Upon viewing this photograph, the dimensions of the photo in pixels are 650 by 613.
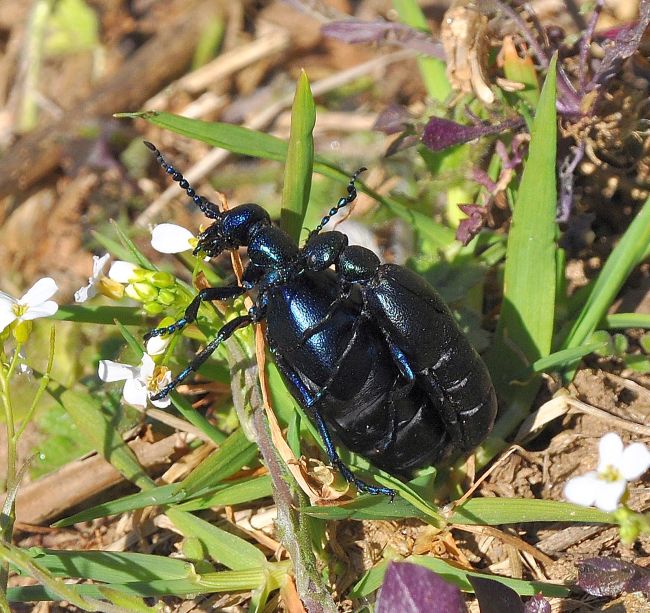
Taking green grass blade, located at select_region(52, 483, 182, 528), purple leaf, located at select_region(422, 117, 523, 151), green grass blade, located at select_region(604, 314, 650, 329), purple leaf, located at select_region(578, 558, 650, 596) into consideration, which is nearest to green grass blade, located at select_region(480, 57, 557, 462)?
green grass blade, located at select_region(604, 314, 650, 329)

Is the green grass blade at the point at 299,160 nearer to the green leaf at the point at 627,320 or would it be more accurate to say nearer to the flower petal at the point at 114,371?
the flower petal at the point at 114,371

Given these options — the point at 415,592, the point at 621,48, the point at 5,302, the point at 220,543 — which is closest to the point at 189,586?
the point at 220,543

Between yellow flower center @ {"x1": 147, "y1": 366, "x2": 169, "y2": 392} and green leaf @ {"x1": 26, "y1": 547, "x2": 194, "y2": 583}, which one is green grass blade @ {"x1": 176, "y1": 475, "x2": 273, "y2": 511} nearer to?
green leaf @ {"x1": 26, "y1": 547, "x2": 194, "y2": 583}

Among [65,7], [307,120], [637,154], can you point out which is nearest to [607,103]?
[637,154]

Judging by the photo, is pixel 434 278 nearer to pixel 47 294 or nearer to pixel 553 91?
pixel 553 91

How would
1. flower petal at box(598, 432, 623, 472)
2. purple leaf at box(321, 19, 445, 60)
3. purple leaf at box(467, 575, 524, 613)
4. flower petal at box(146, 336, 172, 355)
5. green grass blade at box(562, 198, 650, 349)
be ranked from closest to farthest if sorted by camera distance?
1. flower petal at box(598, 432, 623, 472)
2. purple leaf at box(467, 575, 524, 613)
3. flower petal at box(146, 336, 172, 355)
4. green grass blade at box(562, 198, 650, 349)
5. purple leaf at box(321, 19, 445, 60)

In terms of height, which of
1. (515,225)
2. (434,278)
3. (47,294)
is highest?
(47,294)

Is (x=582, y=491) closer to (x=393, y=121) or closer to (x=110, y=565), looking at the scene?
(x=110, y=565)
